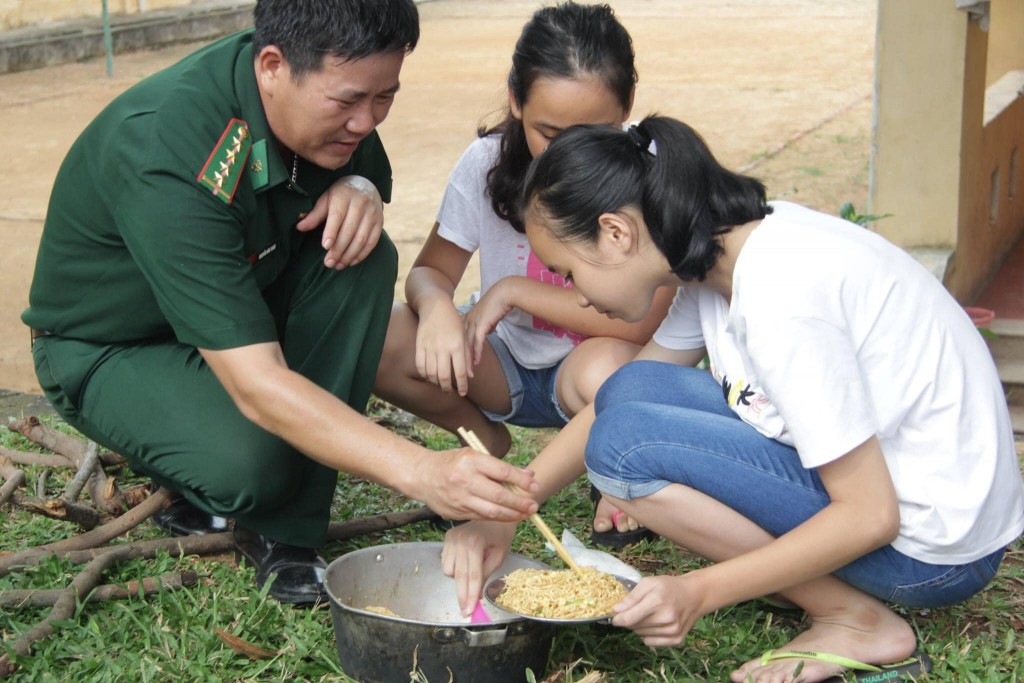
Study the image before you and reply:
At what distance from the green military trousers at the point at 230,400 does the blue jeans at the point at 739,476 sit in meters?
0.73

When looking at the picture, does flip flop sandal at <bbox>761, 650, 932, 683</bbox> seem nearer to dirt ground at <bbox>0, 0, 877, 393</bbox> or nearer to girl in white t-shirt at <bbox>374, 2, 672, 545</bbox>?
girl in white t-shirt at <bbox>374, 2, 672, 545</bbox>

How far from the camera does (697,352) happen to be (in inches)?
116

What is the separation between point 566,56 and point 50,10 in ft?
39.0

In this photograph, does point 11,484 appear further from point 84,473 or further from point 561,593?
point 561,593

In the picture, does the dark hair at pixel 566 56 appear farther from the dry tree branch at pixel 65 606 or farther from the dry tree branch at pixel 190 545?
the dry tree branch at pixel 65 606

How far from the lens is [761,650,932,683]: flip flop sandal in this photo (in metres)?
2.53

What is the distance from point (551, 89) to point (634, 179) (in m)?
0.59

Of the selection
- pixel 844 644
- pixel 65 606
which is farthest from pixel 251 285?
pixel 844 644

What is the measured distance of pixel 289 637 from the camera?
8.96ft

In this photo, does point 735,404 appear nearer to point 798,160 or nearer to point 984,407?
point 984,407

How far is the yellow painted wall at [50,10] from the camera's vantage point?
12.9 m

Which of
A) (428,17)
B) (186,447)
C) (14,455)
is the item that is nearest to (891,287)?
(186,447)

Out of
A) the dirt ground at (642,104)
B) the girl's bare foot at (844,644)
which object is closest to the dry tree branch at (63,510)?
the girl's bare foot at (844,644)

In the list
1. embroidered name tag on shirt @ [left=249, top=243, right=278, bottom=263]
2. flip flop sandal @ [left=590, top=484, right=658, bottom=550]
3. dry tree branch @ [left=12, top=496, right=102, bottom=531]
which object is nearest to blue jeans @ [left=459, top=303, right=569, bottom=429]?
flip flop sandal @ [left=590, top=484, right=658, bottom=550]
